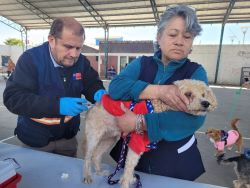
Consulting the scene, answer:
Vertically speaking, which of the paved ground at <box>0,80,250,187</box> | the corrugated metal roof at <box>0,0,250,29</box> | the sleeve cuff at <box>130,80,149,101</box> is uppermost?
the corrugated metal roof at <box>0,0,250,29</box>

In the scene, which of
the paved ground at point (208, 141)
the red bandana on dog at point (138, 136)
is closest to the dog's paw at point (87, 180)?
the red bandana on dog at point (138, 136)

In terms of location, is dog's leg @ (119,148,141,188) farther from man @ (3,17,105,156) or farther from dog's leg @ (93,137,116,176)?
man @ (3,17,105,156)

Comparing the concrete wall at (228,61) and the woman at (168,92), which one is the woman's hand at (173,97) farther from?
the concrete wall at (228,61)

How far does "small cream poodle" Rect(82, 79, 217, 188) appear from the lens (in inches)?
48.1

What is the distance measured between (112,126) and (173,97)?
0.51 meters

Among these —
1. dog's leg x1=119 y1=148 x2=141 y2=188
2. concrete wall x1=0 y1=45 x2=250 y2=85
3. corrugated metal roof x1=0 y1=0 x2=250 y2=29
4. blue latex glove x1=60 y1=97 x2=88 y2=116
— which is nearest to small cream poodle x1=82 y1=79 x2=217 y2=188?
dog's leg x1=119 y1=148 x2=141 y2=188

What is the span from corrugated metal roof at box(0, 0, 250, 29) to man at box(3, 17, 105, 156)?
574 inches

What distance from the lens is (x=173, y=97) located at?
4.00ft

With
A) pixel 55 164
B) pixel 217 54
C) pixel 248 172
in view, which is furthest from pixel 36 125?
pixel 217 54

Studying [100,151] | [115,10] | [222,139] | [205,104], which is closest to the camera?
[205,104]

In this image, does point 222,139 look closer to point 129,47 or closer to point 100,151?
point 100,151

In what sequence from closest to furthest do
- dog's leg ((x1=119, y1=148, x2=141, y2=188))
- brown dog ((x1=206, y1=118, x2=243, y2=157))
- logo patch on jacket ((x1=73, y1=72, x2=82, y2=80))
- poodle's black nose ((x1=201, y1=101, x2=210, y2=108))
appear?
1. poodle's black nose ((x1=201, y1=101, x2=210, y2=108))
2. dog's leg ((x1=119, y1=148, x2=141, y2=188))
3. logo patch on jacket ((x1=73, y1=72, x2=82, y2=80))
4. brown dog ((x1=206, y1=118, x2=243, y2=157))

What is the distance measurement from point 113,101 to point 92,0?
16722 millimetres

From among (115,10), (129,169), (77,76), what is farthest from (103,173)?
(115,10)
